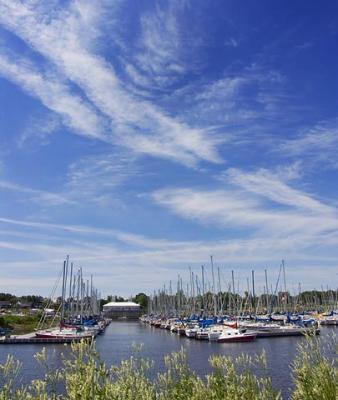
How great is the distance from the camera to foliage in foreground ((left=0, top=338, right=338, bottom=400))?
12.7 m

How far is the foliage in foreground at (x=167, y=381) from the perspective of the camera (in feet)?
41.7

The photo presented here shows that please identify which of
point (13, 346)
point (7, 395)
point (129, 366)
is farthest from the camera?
point (13, 346)

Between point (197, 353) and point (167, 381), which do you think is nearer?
point (167, 381)

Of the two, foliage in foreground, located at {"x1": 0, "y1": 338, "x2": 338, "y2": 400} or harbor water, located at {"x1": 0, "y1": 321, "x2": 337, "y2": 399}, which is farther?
harbor water, located at {"x1": 0, "y1": 321, "x2": 337, "y2": 399}

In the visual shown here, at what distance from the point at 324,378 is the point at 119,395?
6404mm

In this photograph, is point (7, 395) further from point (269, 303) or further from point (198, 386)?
point (269, 303)

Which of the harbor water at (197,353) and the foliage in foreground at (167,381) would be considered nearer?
the foliage in foreground at (167,381)

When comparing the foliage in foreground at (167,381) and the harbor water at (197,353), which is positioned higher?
the foliage in foreground at (167,381)

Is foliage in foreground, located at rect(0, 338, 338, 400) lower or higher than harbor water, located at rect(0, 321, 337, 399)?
higher

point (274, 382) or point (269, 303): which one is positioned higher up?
point (269, 303)

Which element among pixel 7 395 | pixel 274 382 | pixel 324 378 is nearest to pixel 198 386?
pixel 324 378

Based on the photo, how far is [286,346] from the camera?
314 feet

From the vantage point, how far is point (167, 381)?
611 inches

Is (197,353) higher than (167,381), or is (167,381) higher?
(167,381)
